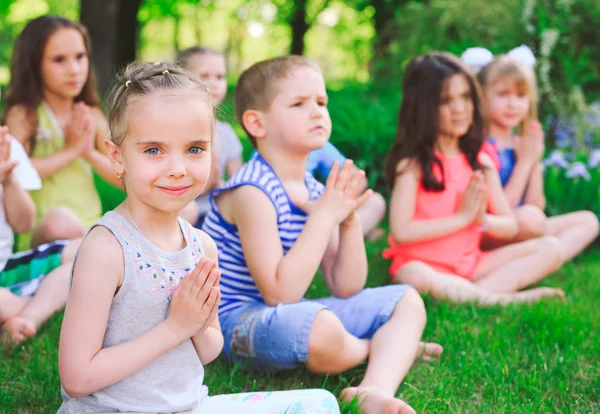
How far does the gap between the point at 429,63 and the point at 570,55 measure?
8.75ft

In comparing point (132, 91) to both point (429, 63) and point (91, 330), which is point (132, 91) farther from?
point (429, 63)

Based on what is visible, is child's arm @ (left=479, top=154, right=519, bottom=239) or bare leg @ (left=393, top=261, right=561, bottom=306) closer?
bare leg @ (left=393, top=261, right=561, bottom=306)

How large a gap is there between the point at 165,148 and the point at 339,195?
3.11 feet

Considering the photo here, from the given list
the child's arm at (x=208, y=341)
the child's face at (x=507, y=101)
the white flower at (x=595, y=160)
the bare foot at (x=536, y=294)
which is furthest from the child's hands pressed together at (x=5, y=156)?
Result: the white flower at (x=595, y=160)

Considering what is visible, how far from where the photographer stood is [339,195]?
8.34ft

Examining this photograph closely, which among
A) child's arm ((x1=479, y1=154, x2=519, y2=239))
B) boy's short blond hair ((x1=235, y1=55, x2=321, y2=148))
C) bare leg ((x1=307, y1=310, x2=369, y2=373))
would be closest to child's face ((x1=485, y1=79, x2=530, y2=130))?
child's arm ((x1=479, y1=154, x2=519, y2=239))

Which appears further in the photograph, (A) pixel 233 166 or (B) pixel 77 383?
(A) pixel 233 166

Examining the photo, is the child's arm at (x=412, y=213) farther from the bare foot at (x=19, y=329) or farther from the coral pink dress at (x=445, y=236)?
the bare foot at (x=19, y=329)

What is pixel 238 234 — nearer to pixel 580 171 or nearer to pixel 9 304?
pixel 9 304

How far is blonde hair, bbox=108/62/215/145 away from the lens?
1.74m

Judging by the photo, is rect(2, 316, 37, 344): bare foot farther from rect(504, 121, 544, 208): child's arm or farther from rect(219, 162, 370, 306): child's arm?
rect(504, 121, 544, 208): child's arm

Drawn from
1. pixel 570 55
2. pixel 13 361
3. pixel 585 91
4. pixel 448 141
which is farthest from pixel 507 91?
pixel 13 361

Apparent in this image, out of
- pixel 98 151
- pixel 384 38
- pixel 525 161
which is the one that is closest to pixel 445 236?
pixel 525 161

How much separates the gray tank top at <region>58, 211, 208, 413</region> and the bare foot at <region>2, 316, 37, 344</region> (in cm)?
102
